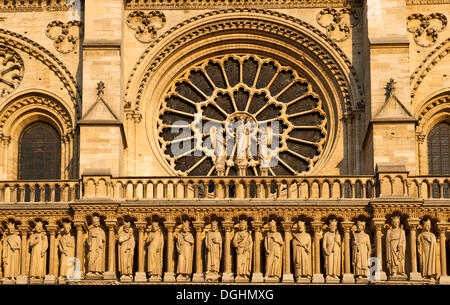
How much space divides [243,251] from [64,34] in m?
6.50

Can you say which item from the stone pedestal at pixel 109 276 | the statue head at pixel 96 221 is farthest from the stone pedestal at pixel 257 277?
the statue head at pixel 96 221

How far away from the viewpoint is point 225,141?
108 ft

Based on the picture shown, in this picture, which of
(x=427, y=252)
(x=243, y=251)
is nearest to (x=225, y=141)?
(x=243, y=251)

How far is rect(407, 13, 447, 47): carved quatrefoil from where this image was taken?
32.9m

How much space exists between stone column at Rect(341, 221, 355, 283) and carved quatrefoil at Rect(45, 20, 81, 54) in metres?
7.14

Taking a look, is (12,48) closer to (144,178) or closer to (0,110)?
(0,110)

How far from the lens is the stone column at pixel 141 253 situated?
3017cm

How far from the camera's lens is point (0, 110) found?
32844 millimetres

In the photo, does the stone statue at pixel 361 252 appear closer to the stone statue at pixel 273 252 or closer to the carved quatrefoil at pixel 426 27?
the stone statue at pixel 273 252

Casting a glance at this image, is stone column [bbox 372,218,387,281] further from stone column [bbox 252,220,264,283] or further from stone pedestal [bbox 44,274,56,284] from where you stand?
stone pedestal [bbox 44,274,56,284]

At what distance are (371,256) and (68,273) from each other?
5845 mm

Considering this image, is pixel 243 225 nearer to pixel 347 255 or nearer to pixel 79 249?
pixel 347 255

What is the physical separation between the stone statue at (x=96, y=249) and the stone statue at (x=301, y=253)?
368cm

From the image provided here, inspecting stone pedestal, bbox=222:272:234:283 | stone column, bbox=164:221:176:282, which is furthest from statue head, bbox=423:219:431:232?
stone column, bbox=164:221:176:282
